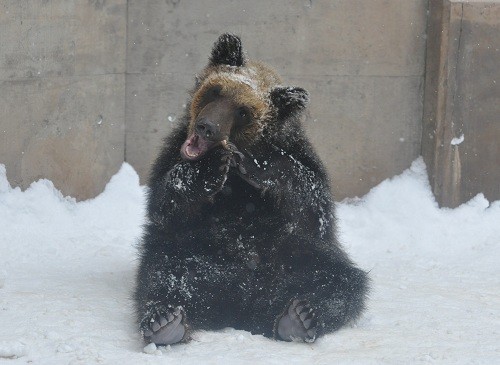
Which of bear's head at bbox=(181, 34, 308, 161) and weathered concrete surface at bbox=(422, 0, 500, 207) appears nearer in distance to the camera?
bear's head at bbox=(181, 34, 308, 161)

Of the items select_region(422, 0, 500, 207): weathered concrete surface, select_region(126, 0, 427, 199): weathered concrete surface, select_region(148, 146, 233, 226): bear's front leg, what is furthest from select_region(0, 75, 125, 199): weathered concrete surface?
select_region(422, 0, 500, 207): weathered concrete surface

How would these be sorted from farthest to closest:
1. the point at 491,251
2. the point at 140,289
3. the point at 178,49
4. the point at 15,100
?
the point at 178,49
the point at 491,251
the point at 15,100
the point at 140,289

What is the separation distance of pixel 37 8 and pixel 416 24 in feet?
11.3

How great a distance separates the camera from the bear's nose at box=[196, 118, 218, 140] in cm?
523

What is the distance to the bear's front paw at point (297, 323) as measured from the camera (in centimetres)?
512

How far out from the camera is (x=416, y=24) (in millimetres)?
8703

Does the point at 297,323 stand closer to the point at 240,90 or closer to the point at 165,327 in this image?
the point at 165,327

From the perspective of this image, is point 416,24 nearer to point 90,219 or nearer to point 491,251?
point 491,251

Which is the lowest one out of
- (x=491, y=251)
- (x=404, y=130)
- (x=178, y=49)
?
(x=491, y=251)

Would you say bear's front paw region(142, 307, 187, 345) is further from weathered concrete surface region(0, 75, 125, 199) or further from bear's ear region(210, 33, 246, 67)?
weathered concrete surface region(0, 75, 125, 199)

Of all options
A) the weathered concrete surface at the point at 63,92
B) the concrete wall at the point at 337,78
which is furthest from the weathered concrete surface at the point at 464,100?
the weathered concrete surface at the point at 63,92

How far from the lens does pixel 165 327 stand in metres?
4.84

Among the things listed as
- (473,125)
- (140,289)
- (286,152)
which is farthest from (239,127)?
(473,125)

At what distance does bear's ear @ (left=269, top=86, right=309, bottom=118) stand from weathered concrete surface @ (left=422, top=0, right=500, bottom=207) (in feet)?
10.5
